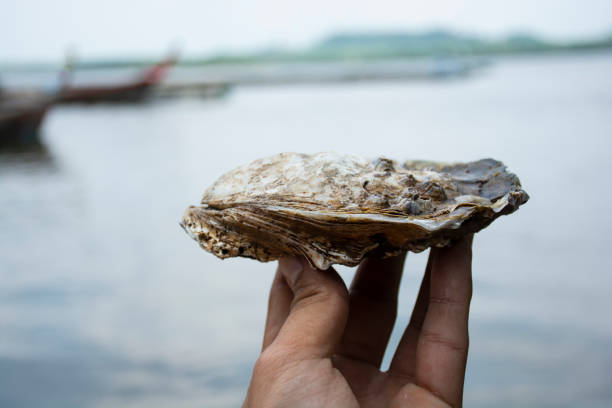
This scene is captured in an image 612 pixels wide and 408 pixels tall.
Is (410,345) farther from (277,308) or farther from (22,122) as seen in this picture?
(22,122)

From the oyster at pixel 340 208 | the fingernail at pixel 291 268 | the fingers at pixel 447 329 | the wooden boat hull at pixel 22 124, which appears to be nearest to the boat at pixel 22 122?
the wooden boat hull at pixel 22 124

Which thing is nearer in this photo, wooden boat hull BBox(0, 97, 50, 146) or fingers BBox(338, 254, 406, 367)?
fingers BBox(338, 254, 406, 367)

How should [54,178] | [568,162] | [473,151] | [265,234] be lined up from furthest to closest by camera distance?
[54,178], [473,151], [568,162], [265,234]

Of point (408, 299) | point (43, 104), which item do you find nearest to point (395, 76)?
point (43, 104)

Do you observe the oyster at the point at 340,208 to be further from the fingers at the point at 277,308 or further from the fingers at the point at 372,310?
the fingers at the point at 372,310

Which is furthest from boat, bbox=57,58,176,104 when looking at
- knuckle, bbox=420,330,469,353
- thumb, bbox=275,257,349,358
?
knuckle, bbox=420,330,469,353

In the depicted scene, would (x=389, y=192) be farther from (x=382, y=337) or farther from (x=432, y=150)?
(x=432, y=150)

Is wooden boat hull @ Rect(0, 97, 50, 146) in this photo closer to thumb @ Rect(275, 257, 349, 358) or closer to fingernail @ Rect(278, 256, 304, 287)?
fingernail @ Rect(278, 256, 304, 287)
